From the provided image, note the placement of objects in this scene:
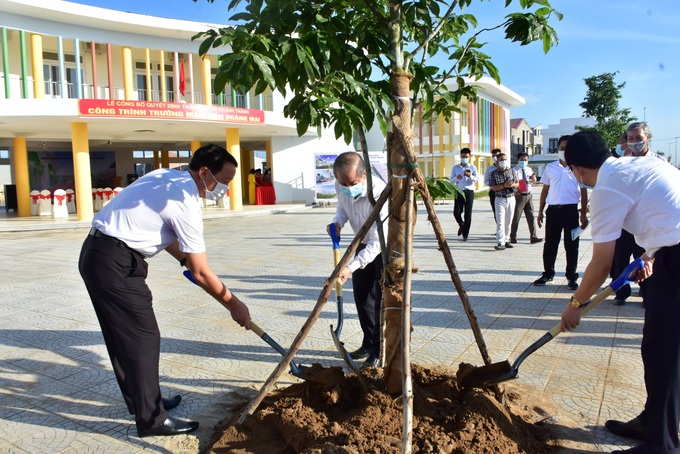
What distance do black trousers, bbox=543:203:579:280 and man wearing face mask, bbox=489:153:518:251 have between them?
2.79 meters

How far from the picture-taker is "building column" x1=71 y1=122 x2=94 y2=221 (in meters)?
17.4

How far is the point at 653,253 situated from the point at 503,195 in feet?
22.7

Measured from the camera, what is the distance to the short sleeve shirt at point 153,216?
115 inches

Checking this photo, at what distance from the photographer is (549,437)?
9.52 feet

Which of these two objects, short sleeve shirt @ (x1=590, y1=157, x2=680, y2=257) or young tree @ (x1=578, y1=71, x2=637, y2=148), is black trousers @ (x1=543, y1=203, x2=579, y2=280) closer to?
short sleeve shirt @ (x1=590, y1=157, x2=680, y2=257)

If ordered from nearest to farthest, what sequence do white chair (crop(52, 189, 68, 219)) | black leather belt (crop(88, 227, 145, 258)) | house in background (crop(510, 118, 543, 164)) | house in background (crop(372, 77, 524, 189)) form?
black leather belt (crop(88, 227, 145, 258))
white chair (crop(52, 189, 68, 219))
house in background (crop(372, 77, 524, 189))
house in background (crop(510, 118, 543, 164))

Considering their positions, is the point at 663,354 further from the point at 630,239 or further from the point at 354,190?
the point at 630,239

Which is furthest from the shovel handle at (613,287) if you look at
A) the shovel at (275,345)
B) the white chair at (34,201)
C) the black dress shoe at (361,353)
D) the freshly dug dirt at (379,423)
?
the white chair at (34,201)

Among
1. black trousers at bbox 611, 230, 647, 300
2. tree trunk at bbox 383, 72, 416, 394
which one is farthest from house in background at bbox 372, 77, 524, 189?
tree trunk at bbox 383, 72, 416, 394

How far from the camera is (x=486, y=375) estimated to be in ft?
9.89

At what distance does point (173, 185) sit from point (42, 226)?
16.0 metres

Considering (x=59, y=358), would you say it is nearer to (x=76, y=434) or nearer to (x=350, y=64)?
(x=76, y=434)

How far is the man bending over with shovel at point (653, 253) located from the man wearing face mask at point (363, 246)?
5.16ft

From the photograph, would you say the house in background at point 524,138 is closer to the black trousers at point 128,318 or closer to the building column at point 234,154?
the building column at point 234,154
